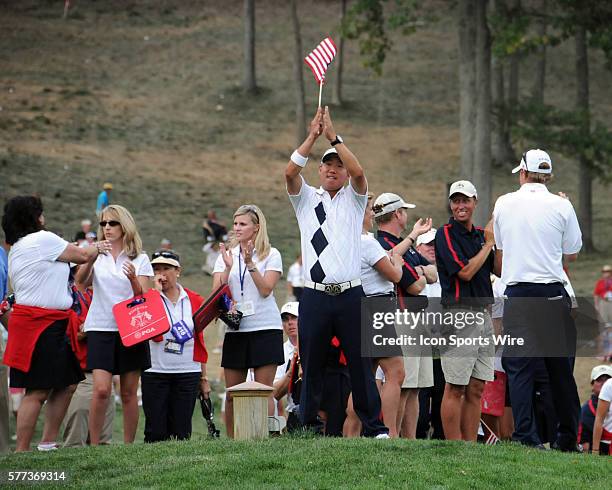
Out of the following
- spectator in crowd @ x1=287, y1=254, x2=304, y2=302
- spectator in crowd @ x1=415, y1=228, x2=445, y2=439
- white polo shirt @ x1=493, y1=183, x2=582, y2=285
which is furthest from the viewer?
spectator in crowd @ x1=287, y1=254, x2=304, y2=302

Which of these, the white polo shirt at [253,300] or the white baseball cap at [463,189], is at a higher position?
the white baseball cap at [463,189]

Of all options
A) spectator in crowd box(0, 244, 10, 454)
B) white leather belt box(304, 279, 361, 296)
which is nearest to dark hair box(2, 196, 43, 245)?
spectator in crowd box(0, 244, 10, 454)

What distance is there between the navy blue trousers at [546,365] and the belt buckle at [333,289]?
1.53 meters

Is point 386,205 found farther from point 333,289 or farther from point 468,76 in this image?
point 468,76

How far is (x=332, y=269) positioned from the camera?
970cm

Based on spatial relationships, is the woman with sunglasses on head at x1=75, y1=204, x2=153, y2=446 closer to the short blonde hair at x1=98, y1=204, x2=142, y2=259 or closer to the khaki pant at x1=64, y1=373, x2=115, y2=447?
the short blonde hair at x1=98, y1=204, x2=142, y2=259

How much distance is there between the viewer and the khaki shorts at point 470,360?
10711 mm

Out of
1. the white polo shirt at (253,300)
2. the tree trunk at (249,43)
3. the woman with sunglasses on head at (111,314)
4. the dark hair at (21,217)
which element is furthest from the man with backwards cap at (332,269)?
the tree trunk at (249,43)

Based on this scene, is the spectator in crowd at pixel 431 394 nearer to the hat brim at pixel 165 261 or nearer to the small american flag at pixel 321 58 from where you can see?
the hat brim at pixel 165 261

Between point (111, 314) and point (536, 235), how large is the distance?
3664 millimetres

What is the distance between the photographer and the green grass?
28.0 feet

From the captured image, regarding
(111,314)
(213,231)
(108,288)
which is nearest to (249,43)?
(213,231)

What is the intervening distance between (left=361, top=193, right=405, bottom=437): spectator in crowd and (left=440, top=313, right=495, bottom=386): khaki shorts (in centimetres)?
40

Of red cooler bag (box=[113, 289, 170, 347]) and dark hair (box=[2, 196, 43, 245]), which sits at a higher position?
dark hair (box=[2, 196, 43, 245])
